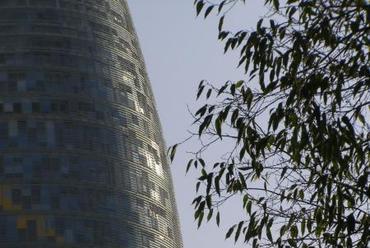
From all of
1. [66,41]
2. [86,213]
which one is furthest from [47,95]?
[86,213]

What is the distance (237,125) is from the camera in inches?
821

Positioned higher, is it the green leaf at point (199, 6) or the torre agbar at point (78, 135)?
the torre agbar at point (78, 135)

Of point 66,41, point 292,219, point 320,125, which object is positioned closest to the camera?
point 320,125

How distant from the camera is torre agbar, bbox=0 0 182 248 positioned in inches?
3691

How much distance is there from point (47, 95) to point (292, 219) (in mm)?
79861

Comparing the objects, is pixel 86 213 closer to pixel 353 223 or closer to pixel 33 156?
pixel 33 156

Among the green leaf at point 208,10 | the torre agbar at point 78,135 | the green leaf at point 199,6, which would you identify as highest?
the torre agbar at point 78,135

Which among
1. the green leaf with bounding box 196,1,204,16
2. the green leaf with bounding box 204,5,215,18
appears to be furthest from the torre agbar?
the green leaf with bounding box 204,5,215,18

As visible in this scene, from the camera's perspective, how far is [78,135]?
3844 inches

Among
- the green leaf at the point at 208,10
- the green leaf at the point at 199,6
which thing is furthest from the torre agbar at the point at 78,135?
the green leaf at the point at 208,10

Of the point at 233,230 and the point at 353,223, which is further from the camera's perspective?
the point at 233,230

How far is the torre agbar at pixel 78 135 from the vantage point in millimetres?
93750

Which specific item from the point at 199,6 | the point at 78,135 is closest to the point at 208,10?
the point at 199,6

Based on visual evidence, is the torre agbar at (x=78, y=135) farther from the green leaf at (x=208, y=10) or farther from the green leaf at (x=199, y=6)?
the green leaf at (x=208, y=10)
